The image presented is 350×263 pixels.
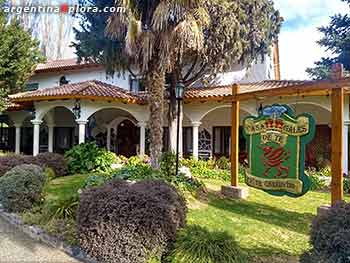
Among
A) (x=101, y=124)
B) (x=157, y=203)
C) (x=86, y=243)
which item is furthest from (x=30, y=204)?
(x=101, y=124)

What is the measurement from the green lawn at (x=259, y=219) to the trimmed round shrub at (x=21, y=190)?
1.75ft

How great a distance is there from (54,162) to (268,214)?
8273mm

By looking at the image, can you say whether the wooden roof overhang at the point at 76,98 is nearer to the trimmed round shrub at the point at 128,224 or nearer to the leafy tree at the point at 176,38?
the leafy tree at the point at 176,38

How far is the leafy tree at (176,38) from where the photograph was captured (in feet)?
35.1

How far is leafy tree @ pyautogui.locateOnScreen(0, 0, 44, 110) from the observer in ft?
58.6

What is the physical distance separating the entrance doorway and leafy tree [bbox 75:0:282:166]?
18.1ft

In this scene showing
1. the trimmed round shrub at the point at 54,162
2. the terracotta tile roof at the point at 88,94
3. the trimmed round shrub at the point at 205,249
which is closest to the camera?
the trimmed round shrub at the point at 205,249

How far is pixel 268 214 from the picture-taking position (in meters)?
8.80

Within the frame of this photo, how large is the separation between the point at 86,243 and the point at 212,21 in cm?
1156

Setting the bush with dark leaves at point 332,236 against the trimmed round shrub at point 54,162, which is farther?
the trimmed round shrub at point 54,162

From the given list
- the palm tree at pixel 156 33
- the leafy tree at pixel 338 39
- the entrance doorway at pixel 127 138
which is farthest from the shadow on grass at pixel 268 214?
the leafy tree at pixel 338 39

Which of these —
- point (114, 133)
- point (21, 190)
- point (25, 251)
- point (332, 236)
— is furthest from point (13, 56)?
point (332, 236)

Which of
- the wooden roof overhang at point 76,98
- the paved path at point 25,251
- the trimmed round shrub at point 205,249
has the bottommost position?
the paved path at point 25,251

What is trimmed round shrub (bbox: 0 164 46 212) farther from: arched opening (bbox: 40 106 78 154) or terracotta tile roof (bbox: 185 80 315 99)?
arched opening (bbox: 40 106 78 154)
